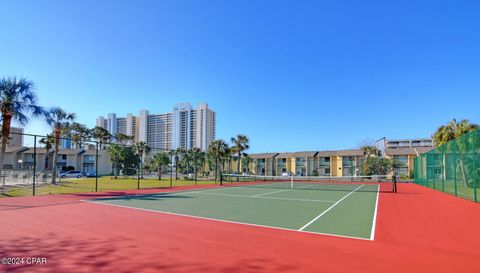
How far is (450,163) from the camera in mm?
18250

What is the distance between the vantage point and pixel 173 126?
4771 inches

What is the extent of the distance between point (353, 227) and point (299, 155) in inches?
2638

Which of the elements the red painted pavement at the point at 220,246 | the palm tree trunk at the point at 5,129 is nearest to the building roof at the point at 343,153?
the red painted pavement at the point at 220,246

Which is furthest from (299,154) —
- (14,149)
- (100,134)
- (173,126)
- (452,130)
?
(14,149)

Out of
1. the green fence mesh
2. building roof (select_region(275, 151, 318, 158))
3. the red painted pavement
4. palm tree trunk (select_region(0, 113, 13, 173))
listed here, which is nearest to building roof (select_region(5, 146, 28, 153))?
palm tree trunk (select_region(0, 113, 13, 173))

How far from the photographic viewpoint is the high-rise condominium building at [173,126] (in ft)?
387

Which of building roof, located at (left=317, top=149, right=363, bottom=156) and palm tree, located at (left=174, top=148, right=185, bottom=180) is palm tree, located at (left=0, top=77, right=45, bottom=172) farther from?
building roof, located at (left=317, top=149, right=363, bottom=156)

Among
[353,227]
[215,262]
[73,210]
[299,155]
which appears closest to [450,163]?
[353,227]

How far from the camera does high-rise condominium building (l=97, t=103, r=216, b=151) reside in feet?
387

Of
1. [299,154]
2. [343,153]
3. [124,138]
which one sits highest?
[124,138]

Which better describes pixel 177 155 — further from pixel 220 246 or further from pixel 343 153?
pixel 220 246

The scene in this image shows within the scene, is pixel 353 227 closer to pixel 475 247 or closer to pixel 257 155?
pixel 475 247

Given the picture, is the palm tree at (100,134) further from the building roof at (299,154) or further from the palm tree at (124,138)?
the building roof at (299,154)

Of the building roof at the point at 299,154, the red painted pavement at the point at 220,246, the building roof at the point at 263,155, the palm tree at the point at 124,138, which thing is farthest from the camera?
the palm tree at the point at 124,138
